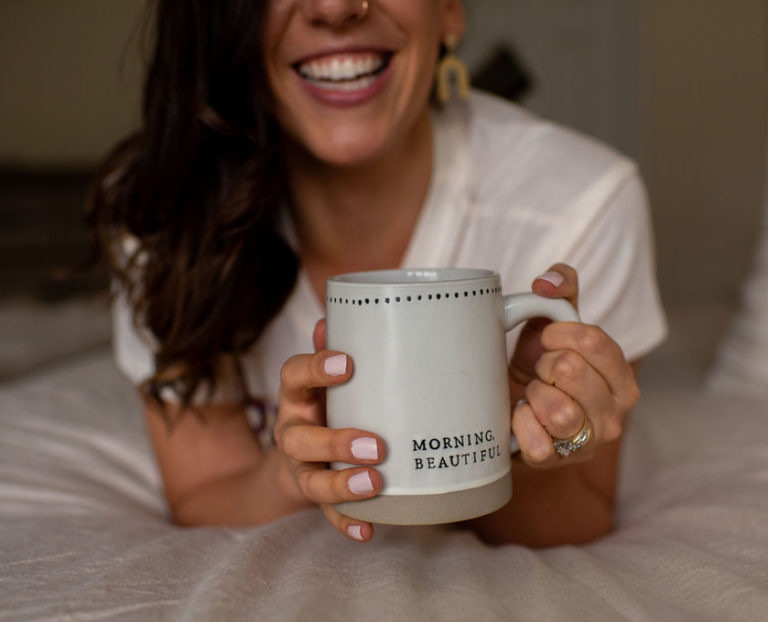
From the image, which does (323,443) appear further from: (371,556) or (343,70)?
(343,70)

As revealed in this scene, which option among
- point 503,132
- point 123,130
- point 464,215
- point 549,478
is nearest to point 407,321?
point 549,478

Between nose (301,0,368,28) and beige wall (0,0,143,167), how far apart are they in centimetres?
132

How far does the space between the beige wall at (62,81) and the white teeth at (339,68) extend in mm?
1277

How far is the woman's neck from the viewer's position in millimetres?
1106

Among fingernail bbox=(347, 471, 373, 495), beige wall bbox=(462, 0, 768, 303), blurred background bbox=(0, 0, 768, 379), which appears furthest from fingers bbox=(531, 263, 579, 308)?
beige wall bbox=(462, 0, 768, 303)

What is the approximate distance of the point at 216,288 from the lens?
1004 mm

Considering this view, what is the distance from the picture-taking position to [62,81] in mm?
2191

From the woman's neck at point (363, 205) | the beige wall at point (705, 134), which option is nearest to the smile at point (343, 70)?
the woman's neck at point (363, 205)

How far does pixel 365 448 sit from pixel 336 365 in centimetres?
7

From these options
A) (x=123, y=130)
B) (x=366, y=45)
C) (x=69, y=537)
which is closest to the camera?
(x=69, y=537)

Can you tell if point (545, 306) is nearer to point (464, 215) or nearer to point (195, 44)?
point (464, 215)

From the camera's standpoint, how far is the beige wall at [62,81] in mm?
2107

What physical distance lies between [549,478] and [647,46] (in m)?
1.95

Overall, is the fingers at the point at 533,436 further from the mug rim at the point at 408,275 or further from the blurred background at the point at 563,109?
the blurred background at the point at 563,109
